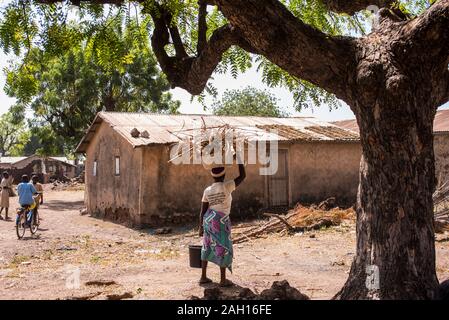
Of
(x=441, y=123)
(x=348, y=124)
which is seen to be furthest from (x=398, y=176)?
(x=348, y=124)

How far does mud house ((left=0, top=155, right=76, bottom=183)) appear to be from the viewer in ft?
144

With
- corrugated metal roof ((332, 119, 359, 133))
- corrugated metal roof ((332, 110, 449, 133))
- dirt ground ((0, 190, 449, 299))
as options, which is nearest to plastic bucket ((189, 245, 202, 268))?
dirt ground ((0, 190, 449, 299))

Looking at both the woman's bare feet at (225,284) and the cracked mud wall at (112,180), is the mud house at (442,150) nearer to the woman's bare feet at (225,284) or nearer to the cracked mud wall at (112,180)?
the cracked mud wall at (112,180)

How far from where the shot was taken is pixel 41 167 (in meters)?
47.2

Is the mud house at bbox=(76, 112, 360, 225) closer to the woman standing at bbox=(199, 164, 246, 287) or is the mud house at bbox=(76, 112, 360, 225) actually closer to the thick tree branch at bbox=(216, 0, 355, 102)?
the woman standing at bbox=(199, 164, 246, 287)

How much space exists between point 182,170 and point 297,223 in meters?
4.13

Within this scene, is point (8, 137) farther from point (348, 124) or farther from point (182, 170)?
point (182, 170)

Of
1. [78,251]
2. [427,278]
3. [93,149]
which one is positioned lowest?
[78,251]

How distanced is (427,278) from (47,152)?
1086 inches

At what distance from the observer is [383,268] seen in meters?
4.29

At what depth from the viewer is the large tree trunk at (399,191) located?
4230 mm

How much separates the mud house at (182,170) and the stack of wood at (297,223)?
255cm
